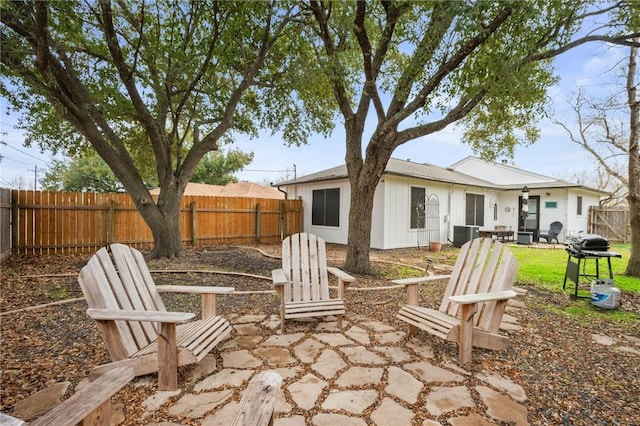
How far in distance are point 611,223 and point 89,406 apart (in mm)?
18800

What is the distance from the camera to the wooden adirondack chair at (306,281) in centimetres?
297

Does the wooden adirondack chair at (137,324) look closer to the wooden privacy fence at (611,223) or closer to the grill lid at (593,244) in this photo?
the grill lid at (593,244)

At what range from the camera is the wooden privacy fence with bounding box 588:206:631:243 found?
1294 cm

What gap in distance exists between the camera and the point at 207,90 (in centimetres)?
689

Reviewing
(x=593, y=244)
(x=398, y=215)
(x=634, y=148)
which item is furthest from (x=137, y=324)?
(x=398, y=215)

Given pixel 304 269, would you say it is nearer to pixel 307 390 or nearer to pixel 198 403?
pixel 307 390

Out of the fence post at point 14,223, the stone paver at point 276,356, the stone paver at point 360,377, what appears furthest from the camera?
the fence post at point 14,223

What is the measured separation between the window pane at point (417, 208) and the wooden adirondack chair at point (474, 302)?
7.23 meters

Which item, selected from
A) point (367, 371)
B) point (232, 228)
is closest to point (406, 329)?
point (367, 371)

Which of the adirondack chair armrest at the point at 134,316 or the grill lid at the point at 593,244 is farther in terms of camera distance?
the grill lid at the point at 593,244

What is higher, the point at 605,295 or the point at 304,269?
the point at 304,269

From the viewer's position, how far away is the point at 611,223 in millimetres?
13555

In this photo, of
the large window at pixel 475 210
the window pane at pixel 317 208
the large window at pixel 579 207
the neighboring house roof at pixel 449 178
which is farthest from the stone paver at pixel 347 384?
the large window at pixel 579 207

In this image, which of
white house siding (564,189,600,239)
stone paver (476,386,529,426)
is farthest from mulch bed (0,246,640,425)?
white house siding (564,189,600,239)
